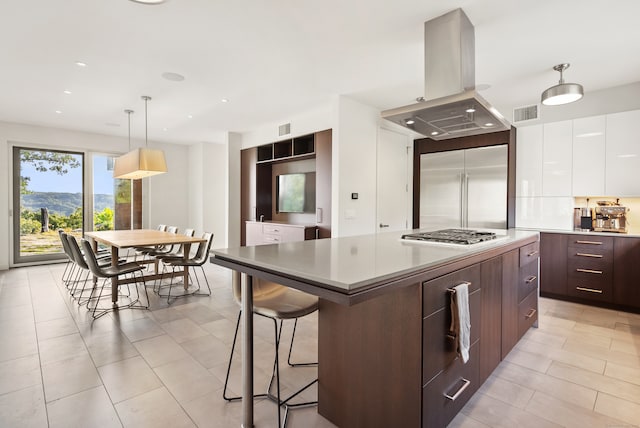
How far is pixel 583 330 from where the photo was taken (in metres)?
3.09

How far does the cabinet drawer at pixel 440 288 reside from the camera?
1410mm

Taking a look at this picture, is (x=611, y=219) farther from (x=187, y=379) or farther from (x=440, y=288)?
(x=187, y=379)

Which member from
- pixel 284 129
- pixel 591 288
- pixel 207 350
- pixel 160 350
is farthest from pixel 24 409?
pixel 591 288

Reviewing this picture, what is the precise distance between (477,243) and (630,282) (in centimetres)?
294

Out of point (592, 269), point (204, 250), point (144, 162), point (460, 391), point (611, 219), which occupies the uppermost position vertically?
point (144, 162)

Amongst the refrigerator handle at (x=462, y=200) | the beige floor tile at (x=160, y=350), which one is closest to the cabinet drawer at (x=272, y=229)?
the beige floor tile at (x=160, y=350)

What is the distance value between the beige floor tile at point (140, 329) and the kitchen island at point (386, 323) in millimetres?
1656

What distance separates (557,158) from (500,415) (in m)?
3.72

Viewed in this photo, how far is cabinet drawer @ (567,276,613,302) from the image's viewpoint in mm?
3695

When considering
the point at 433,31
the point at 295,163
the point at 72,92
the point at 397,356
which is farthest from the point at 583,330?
the point at 72,92

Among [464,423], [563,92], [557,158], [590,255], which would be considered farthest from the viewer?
[557,158]

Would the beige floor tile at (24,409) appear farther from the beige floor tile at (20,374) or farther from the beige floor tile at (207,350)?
the beige floor tile at (207,350)

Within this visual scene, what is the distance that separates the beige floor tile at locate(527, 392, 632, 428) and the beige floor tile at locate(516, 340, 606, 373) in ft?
2.13

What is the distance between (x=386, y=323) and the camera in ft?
4.87
